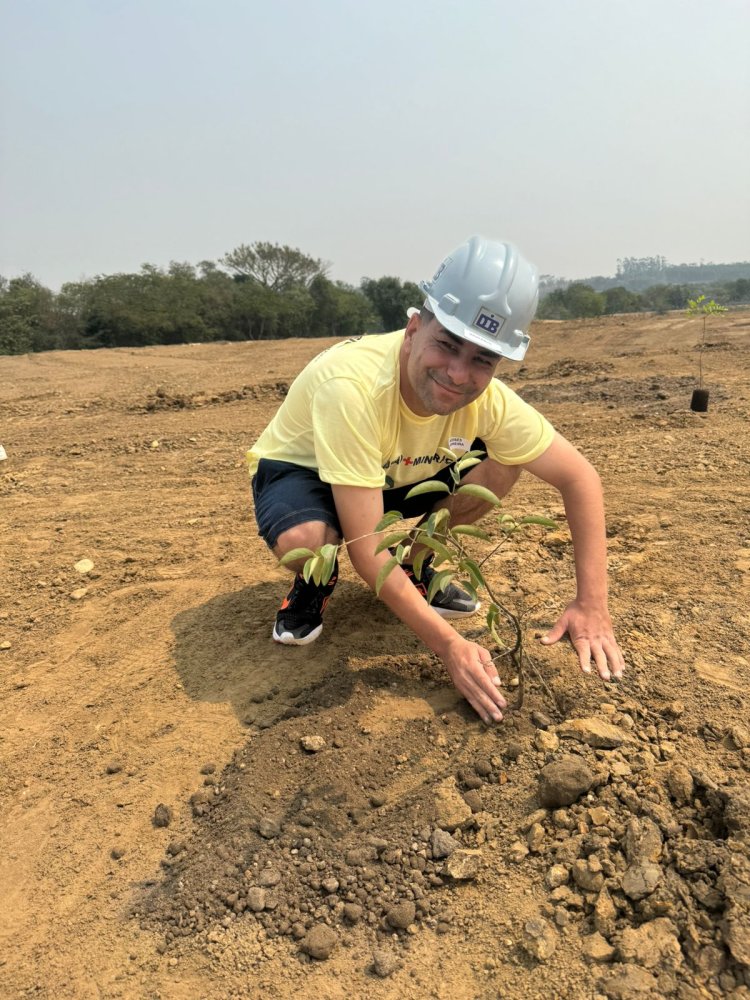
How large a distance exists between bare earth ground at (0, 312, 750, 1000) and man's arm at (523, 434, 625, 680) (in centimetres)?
9

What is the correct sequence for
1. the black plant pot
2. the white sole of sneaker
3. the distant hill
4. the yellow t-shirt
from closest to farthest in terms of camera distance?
the yellow t-shirt < the white sole of sneaker < the black plant pot < the distant hill

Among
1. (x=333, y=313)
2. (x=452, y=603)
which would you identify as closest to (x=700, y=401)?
(x=452, y=603)

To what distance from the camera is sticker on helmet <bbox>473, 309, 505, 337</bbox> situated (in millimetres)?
1607

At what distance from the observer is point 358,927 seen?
133 cm

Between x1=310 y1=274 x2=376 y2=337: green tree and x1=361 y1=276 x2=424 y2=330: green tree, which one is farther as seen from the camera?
x1=361 y1=276 x2=424 y2=330: green tree

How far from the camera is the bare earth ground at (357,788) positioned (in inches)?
49.3

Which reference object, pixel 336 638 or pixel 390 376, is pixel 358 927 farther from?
pixel 390 376

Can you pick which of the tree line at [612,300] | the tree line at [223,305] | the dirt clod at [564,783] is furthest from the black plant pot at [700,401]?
the tree line at [612,300]

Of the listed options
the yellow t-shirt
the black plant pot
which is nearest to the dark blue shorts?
the yellow t-shirt

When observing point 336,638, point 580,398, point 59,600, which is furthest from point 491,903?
point 580,398

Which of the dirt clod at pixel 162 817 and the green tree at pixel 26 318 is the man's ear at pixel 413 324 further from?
the green tree at pixel 26 318

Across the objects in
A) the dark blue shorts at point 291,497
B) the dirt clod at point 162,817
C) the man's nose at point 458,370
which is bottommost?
the dirt clod at point 162,817

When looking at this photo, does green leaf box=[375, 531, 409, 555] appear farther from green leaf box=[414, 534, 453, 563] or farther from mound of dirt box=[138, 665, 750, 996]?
mound of dirt box=[138, 665, 750, 996]

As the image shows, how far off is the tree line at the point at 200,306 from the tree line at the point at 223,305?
3 centimetres
